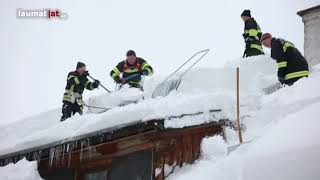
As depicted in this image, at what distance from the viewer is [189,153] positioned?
684 centimetres

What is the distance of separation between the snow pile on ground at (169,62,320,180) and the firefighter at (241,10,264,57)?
2.92 meters

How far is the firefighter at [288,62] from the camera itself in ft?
25.2

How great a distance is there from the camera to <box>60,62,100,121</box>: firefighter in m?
11.0

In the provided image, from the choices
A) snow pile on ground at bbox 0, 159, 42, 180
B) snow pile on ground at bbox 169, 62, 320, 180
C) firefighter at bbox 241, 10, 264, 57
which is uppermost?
firefighter at bbox 241, 10, 264, 57

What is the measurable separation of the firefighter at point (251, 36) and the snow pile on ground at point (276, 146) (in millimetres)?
2920

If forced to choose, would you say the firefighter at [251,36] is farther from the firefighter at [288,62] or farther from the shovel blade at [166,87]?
the shovel blade at [166,87]

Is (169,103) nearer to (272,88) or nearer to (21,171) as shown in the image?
(272,88)

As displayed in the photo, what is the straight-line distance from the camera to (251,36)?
1034 centimetres

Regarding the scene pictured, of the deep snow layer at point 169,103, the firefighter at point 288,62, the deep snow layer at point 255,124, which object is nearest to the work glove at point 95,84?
the deep snow layer at point 169,103

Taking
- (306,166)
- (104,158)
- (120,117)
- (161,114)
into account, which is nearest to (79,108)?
(104,158)

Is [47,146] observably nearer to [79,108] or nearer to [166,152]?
[166,152]

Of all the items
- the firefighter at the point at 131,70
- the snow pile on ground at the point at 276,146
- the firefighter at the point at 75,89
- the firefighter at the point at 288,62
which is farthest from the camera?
the firefighter at the point at 75,89

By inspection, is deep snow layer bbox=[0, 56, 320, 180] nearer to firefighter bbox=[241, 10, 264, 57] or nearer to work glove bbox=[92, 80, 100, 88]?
firefighter bbox=[241, 10, 264, 57]

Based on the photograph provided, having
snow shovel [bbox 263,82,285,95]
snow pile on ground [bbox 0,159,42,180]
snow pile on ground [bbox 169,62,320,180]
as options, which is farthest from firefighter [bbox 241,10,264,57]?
snow pile on ground [bbox 0,159,42,180]
